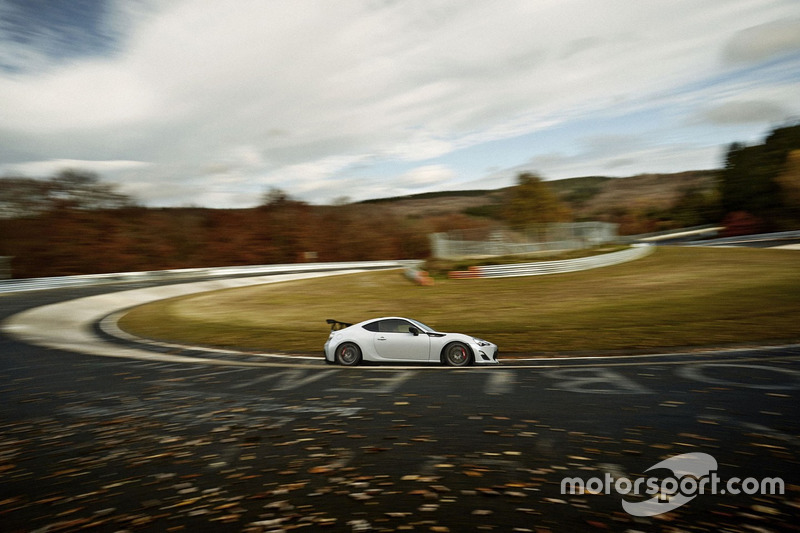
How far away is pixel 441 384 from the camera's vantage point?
987cm

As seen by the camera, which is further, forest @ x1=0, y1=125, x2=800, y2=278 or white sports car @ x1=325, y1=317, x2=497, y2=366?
forest @ x1=0, y1=125, x2=800, y2=278

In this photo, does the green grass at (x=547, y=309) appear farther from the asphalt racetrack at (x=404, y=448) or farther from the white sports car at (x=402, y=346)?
the asphalt racetrack at (x=404, y=448)

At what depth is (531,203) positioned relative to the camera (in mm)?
86312

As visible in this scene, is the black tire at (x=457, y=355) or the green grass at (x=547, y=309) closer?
the black tire at (x=457, y=355)

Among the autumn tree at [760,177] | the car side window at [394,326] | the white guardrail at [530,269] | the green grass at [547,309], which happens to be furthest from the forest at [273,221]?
the car side window at [394,326]

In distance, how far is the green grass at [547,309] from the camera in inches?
580

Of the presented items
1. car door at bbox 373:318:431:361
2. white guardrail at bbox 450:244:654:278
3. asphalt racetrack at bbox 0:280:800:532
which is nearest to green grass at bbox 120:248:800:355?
white guardrail at bbox 450:244:654:278

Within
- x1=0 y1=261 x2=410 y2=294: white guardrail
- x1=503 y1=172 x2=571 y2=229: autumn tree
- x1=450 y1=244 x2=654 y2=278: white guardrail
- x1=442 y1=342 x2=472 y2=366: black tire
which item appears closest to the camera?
x1=442 y1=342 x2=472 y2=366: black tire

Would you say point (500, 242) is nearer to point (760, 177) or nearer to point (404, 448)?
point (404, 448)

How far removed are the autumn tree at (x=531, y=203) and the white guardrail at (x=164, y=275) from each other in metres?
38.5

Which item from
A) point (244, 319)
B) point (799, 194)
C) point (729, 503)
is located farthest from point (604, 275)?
point (799, 194)

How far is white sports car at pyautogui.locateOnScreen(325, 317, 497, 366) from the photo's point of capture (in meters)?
11.8

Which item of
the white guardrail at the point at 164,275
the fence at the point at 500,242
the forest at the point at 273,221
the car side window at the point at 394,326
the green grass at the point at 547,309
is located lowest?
the green grass at the point at 547,309

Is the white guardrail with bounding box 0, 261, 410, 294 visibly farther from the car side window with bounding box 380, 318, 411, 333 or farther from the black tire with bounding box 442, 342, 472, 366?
the black tire with bounding box 442, 342, 472, 366
